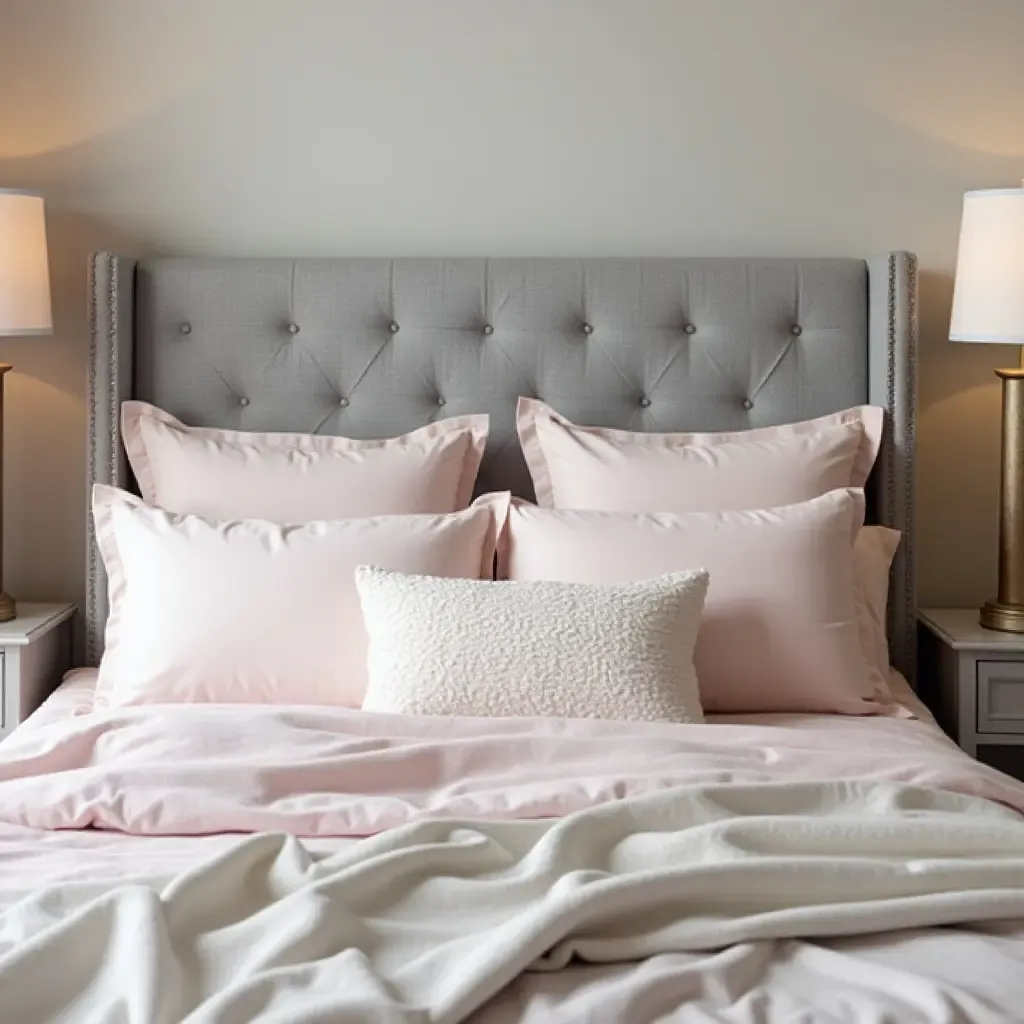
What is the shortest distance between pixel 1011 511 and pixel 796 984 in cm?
178

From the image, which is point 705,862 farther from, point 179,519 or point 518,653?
point 179,519

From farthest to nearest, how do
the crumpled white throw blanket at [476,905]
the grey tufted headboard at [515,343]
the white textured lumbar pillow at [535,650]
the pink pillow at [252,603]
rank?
the grey tufted headboard at [515,343]
the pink pillow at [252,603]
the white textured lumbar pillow at [535,650]
the crumpled white throw blanket at [476,905]

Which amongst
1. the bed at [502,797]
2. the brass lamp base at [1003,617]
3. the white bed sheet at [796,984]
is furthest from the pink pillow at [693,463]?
the white bed sheet at [796,984]

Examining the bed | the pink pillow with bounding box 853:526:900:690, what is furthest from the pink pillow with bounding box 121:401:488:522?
the pink pillow with bounding box 853:526:900:690

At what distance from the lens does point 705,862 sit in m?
1.67

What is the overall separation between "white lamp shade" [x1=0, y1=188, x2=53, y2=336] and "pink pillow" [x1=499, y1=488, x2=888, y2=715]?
1.13 m

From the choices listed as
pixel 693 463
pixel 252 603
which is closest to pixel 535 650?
pixel 252 603

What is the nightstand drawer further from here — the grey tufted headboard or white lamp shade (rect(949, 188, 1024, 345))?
white lamp shade (rect(949, 188, 1024, 345))

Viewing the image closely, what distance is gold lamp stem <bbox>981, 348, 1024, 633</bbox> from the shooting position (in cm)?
304

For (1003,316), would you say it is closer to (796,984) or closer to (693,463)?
(693,463)

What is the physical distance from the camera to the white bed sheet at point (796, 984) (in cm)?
144

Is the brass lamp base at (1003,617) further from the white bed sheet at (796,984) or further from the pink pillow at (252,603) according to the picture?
the white bed sheet at (796,984)

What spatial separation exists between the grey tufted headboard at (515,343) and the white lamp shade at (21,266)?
0.19 m

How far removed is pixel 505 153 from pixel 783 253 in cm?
65
